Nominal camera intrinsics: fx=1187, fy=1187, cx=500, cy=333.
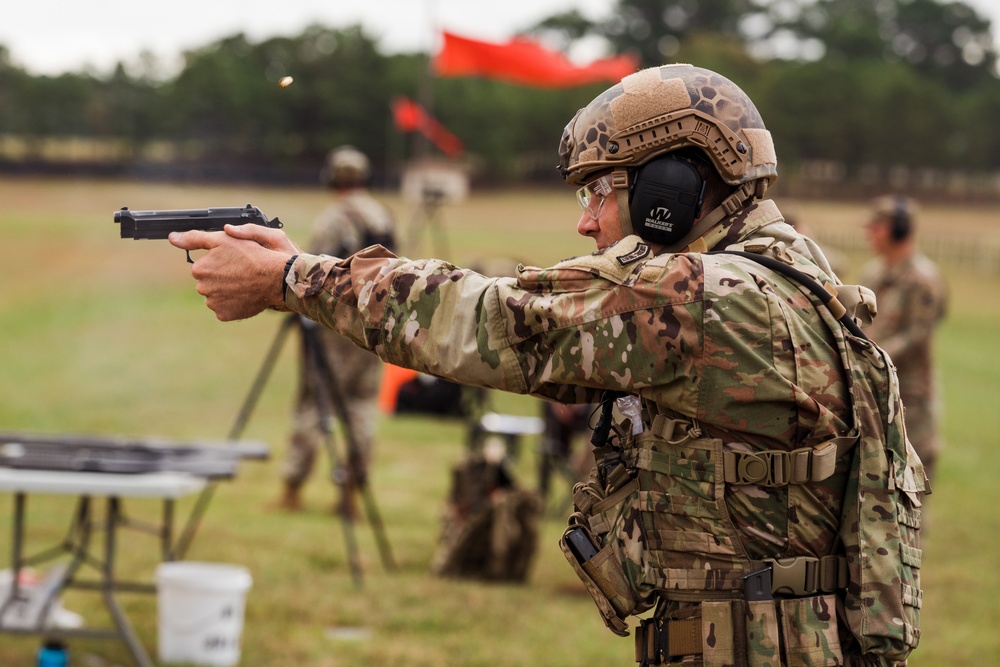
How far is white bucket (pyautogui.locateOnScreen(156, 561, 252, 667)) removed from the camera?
6031 millimetres

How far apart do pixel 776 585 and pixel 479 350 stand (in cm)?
90

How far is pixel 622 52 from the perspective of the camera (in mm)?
80250

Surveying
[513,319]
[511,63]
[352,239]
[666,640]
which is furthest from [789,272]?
[511,63]

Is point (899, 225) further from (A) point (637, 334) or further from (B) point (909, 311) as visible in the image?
(A) point (637, 334)

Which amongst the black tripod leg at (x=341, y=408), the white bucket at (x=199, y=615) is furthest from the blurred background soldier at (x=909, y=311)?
the white bucket at (x=199, y=615)

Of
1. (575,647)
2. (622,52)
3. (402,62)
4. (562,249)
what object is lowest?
(575,647)

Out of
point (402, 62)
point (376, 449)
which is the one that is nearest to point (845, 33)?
point (402, 62)

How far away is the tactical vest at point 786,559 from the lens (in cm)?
275

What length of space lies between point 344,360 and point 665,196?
23.5 feet

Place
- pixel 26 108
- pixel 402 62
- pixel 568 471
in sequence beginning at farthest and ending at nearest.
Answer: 1. pixel 402 62
2. pixel 26 108
3. pixel 568 471

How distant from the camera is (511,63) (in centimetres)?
1752

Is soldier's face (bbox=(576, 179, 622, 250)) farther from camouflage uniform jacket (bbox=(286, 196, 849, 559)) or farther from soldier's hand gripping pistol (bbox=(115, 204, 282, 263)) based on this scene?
soldier's hand gripping pistol (bbox=(115, 204, 282, 263))

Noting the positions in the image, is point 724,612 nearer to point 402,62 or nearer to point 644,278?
point 644,278

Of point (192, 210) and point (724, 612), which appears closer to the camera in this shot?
point (724, 612)
